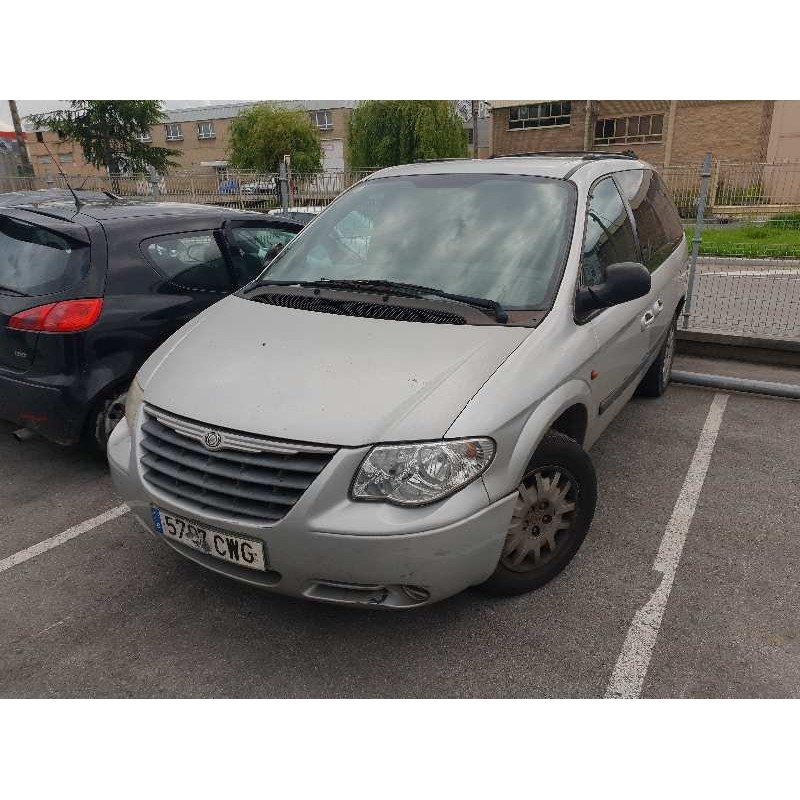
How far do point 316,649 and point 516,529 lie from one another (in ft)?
3.07

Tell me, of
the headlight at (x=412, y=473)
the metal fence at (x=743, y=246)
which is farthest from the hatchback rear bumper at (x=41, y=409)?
the metal fence at (x=743, y=246)

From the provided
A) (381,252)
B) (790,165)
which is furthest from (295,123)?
(381,252)

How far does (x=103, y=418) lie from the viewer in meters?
3.83

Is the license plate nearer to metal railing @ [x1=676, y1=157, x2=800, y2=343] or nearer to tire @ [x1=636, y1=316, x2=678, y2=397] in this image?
tire @ [x1=636, y1=316, x2=678, y2=397]

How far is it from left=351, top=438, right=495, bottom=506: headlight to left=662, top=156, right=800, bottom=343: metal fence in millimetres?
4979

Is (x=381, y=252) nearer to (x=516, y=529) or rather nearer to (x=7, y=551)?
(x=516, y=529)

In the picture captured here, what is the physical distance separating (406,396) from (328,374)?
34cm

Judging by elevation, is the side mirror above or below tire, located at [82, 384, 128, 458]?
above

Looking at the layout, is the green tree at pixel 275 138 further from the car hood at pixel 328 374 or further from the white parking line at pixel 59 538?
the car hood at pixel 328 374

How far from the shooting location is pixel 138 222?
4.07 metres

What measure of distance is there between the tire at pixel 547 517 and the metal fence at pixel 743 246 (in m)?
4.25

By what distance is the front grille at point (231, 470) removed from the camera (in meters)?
2.18

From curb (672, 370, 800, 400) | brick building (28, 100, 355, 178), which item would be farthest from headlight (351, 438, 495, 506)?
brick building (28, 100, 355, 178)

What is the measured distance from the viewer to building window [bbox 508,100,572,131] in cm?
3906
